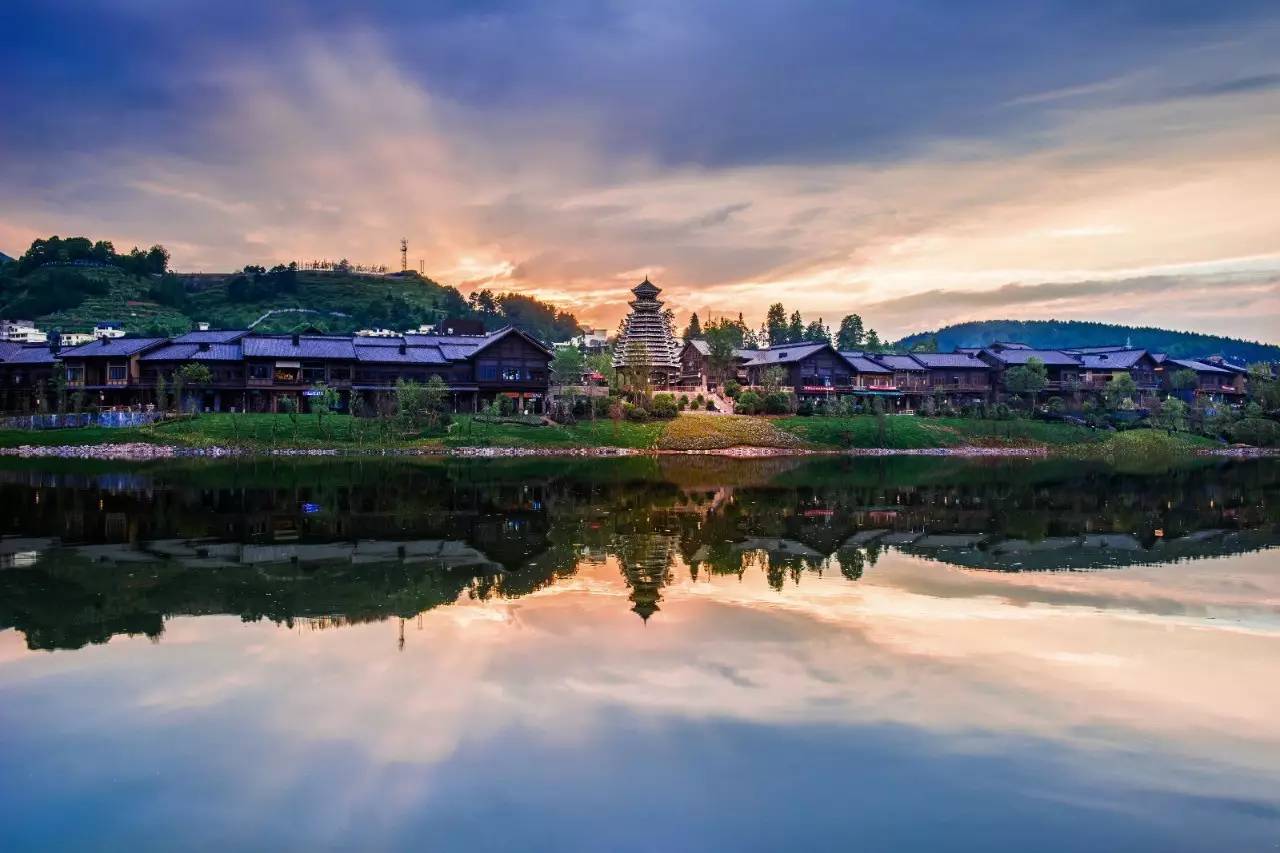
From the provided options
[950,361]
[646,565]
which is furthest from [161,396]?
[950,361]

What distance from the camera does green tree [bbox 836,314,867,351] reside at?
115 m

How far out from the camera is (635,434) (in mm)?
63438

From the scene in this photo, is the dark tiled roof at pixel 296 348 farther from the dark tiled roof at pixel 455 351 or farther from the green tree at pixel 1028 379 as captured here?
the green tree at pixel 1028 379

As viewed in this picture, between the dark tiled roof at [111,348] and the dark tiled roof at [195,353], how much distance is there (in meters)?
0.91

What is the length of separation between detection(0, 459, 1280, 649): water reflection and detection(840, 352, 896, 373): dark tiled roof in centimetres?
3999

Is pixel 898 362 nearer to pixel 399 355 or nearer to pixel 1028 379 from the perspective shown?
pixel 1028 379

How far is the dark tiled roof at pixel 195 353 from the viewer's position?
66.8 metres

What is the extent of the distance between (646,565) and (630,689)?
8.64 metres

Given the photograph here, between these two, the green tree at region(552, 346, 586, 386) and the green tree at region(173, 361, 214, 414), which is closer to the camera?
the green tree at region(173, 361, 214, 414)

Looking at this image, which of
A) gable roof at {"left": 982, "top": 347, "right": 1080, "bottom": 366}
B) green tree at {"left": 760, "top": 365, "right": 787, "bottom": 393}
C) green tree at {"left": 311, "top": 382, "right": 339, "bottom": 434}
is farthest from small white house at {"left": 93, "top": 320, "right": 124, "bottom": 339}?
gable roof at {"left": 982, "top": 347, "right": 1080, "bottom": 366}

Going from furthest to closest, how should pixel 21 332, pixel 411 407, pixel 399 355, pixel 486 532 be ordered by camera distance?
1. pixel 21 332
2. pixel 399 355
3. pixel 411 407
4. pixel 486 532

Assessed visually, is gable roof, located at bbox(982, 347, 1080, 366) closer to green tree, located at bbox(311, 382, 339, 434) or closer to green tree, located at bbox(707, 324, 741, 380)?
green tree, located at bbox(707, 324, 741, 380)

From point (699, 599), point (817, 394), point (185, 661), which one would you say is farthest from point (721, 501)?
point (817, 394)

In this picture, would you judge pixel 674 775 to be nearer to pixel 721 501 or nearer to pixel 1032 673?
pixel 1032 673
